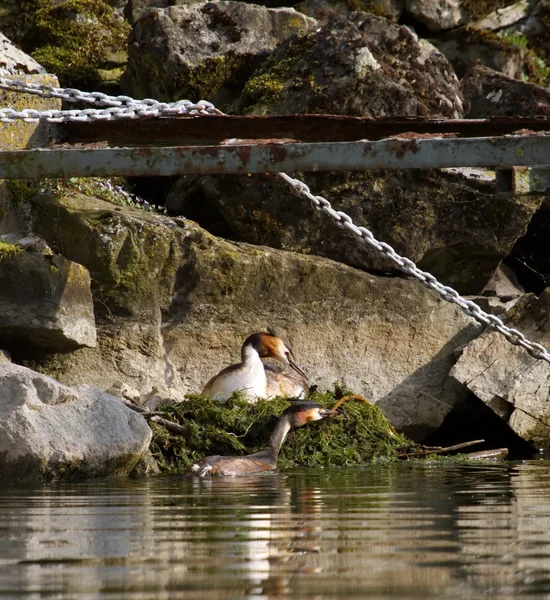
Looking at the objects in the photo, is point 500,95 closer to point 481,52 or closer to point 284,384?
point 481,52

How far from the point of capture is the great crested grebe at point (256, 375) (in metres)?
9.46

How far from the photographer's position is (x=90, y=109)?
9430 millimetres

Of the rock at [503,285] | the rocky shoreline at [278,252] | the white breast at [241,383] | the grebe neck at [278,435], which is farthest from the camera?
the rock at [503,285]

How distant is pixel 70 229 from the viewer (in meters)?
10.1

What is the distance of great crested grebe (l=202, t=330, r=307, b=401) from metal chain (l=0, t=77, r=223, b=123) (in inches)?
75.6

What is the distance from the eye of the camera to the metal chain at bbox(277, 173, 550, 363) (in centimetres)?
968

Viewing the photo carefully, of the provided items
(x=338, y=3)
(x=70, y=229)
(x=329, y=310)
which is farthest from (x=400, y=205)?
(x=338, y=3)

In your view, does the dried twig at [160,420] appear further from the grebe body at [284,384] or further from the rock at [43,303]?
the grebe body at [284,384]

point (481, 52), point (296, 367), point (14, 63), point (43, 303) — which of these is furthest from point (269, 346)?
point (481, 52)

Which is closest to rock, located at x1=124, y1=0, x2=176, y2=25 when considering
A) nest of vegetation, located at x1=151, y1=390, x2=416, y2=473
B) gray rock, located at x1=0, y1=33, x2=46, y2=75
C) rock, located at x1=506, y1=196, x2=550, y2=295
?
gray rock, located at x1=0, y1=33, x2=46, y2=75

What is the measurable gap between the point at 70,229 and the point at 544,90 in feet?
18.5

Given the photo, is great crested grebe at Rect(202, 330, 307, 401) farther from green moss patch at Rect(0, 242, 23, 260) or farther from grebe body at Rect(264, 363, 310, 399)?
green moss patch at Rect(0, 242, 23, 260)

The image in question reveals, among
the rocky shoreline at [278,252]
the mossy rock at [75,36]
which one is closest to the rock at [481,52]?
the rocky shoreline at [278,252]

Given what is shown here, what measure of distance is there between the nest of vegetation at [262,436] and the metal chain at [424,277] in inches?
46.9
